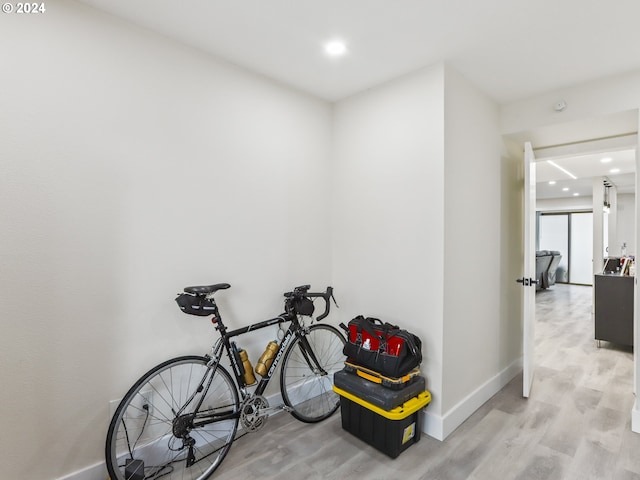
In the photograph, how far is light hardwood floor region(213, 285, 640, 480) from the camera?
75.4 inches

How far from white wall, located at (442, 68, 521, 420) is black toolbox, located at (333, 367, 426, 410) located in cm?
29

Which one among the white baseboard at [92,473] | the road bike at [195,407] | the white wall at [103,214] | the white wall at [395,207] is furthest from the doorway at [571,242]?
the white baseboard at [92,473]

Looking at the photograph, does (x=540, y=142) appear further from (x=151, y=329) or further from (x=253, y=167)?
(x=151, y=329)

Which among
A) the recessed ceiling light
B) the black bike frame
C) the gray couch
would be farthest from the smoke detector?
the gray couch

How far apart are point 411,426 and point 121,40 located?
290 cm

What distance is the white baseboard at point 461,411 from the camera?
2254 mm

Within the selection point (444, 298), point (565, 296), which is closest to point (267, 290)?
point (444, 298)

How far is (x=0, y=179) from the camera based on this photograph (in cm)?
152

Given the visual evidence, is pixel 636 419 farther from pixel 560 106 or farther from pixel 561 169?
pixel 561 169

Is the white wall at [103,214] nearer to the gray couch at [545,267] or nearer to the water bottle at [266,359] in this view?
the water bottle at [266,359]

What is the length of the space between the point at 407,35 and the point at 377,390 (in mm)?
2198

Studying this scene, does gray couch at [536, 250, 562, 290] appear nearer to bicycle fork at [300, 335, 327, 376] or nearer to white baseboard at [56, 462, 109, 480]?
bicycle fork at [300, 335, 327, 376]

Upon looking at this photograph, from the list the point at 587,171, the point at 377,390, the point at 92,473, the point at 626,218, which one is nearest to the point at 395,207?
the point at 377,390

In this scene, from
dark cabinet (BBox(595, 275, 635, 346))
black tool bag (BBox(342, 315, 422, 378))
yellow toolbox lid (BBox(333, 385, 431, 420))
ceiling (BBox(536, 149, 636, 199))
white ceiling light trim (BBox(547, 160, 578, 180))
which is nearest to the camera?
yellow toolbox lid (BBox(333, 385, 431, 420))
